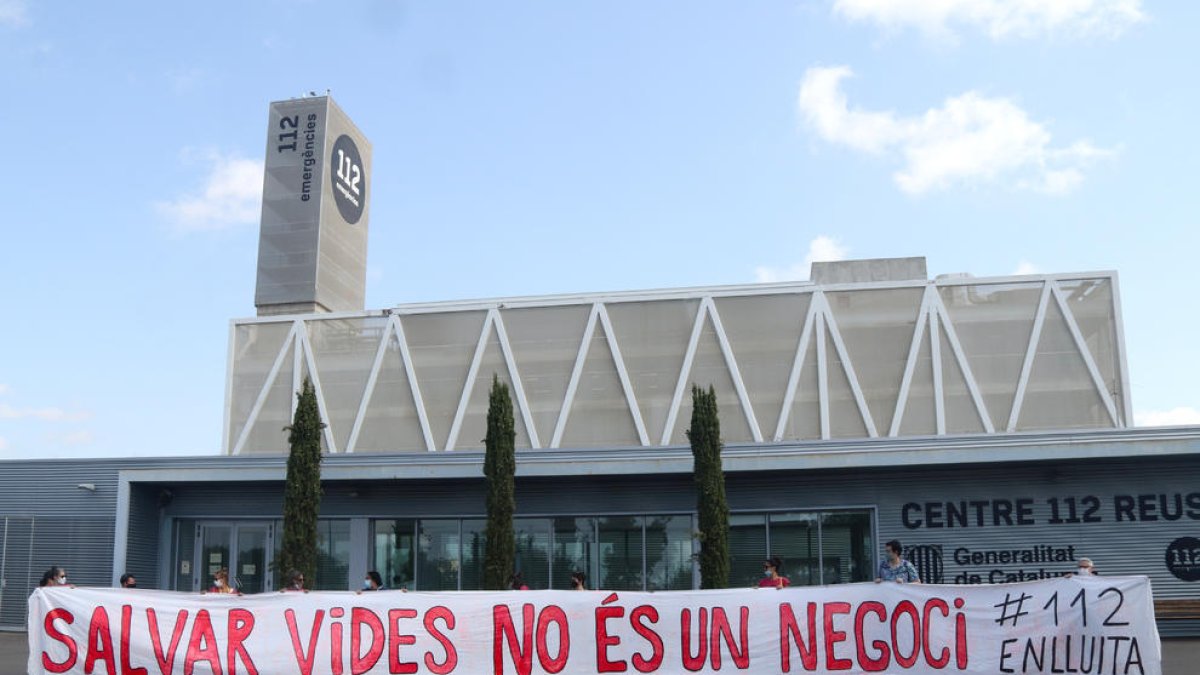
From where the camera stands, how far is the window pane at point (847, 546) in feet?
70.8

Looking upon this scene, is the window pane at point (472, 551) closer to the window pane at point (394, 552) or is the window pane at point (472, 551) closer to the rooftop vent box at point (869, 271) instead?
the window pane at point (394, 552)

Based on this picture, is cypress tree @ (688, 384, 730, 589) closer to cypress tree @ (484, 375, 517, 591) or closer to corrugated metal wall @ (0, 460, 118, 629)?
cypress tree @ (484, 375, 517, 591)

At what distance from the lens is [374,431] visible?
2984 cm

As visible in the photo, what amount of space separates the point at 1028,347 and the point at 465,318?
1448 cm

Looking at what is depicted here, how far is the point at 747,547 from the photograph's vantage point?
22.0 meters

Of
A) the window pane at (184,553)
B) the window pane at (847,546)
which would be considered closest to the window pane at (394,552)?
the window pane at (184,553)

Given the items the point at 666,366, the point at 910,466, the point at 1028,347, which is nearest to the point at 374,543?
the point at 666,366

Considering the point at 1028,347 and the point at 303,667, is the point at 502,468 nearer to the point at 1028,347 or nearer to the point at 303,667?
the point at 303,667

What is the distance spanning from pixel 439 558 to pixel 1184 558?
1437cm

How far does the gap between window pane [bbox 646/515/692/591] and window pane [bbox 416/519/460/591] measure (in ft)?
13.4

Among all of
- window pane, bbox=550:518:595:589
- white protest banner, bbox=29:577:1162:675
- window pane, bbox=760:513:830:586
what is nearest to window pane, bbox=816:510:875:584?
window pane, bbox=760:513:830:586

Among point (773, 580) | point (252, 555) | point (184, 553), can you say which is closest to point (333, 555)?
point (252, 555)

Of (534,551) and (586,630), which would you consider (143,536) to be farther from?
(586,630)

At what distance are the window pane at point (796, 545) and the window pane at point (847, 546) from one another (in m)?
0.19
